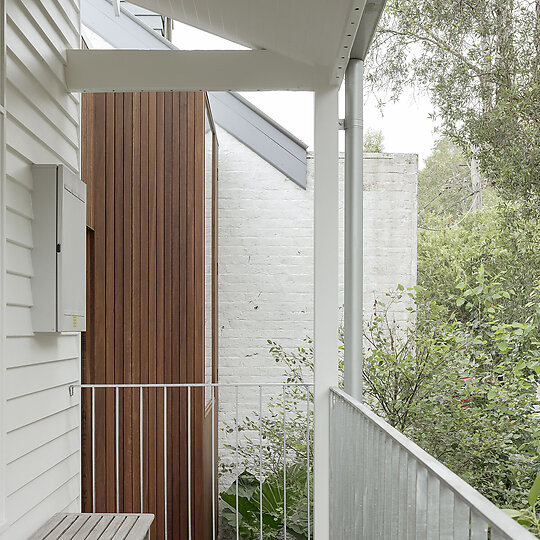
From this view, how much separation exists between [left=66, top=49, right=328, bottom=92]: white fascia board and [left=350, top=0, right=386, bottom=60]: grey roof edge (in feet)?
1.18

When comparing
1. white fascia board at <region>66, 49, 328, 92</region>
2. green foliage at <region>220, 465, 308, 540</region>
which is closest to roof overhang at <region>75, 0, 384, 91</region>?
white fascia board at <region>66, 49, 328, 92</region>

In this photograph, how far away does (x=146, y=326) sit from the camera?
4309 mm

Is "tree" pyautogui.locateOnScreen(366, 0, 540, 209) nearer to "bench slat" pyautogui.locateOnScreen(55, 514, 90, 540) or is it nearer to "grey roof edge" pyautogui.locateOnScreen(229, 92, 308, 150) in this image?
"grey roof edge" pyautogui.locateOnScreen(229, 92, 308, 150)

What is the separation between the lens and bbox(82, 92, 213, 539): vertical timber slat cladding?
4.25 m

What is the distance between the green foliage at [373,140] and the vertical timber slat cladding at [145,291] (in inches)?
280

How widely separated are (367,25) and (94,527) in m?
2.61

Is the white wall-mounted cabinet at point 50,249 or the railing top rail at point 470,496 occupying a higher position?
the white wall-mounted cabinet at point 50,249

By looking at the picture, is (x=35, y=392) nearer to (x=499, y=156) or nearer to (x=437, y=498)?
(x=437, y=498)

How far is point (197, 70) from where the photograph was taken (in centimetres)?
335

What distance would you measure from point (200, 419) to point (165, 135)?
1.79 meters

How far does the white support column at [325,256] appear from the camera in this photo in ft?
11.2

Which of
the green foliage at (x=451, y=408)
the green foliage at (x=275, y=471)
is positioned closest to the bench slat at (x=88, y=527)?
the green foliage at (x=275, y=471)

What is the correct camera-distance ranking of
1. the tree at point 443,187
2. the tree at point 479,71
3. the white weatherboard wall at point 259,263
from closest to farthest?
the white weatherboard wall at point 259,263 < the tree at point 479,71 < the tree at point 443,187

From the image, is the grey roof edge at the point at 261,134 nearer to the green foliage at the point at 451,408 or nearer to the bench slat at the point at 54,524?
the green foliage at the point at 451,408
